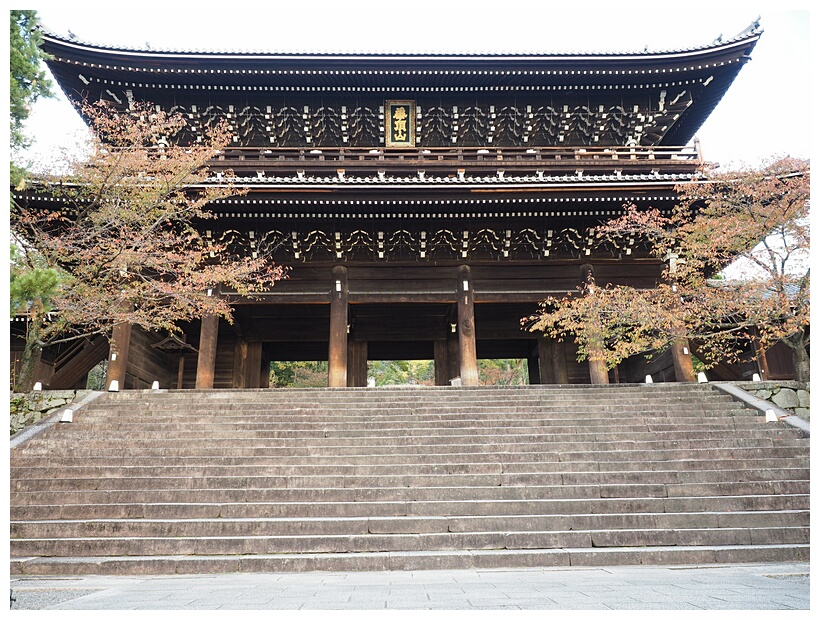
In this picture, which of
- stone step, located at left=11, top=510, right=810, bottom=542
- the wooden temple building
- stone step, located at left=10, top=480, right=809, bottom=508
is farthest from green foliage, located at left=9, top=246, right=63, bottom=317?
the wooden temple building

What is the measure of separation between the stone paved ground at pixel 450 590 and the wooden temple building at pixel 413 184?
7665 millimetres

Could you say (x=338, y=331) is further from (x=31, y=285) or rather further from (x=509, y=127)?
(x=509, y=127)

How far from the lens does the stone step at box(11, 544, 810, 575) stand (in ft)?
16.4

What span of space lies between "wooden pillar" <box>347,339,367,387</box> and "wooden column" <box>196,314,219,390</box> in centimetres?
482

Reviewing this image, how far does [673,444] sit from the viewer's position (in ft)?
25.6

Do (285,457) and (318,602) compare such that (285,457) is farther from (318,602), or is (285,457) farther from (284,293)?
(284,293)

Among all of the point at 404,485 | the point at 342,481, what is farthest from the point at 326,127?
the point at 404,485

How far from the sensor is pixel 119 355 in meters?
11.9

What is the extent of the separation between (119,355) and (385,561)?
9668 mm

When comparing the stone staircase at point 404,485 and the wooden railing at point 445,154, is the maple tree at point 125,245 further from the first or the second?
the wooden railing at point 445,154

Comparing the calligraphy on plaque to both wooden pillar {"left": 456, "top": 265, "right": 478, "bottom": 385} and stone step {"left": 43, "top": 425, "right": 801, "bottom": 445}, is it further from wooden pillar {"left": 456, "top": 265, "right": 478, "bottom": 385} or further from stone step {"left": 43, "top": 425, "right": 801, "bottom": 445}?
stone step {"left": 43, "top": 425, "right": 801, "bottom": 445}

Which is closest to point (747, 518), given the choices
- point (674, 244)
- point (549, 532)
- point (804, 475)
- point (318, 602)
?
point (804, 475)

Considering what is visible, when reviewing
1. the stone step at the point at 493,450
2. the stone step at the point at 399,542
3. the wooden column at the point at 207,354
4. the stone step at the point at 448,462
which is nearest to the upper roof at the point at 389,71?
the wooden column at the point at 207,354

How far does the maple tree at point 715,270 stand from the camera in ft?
29.8
